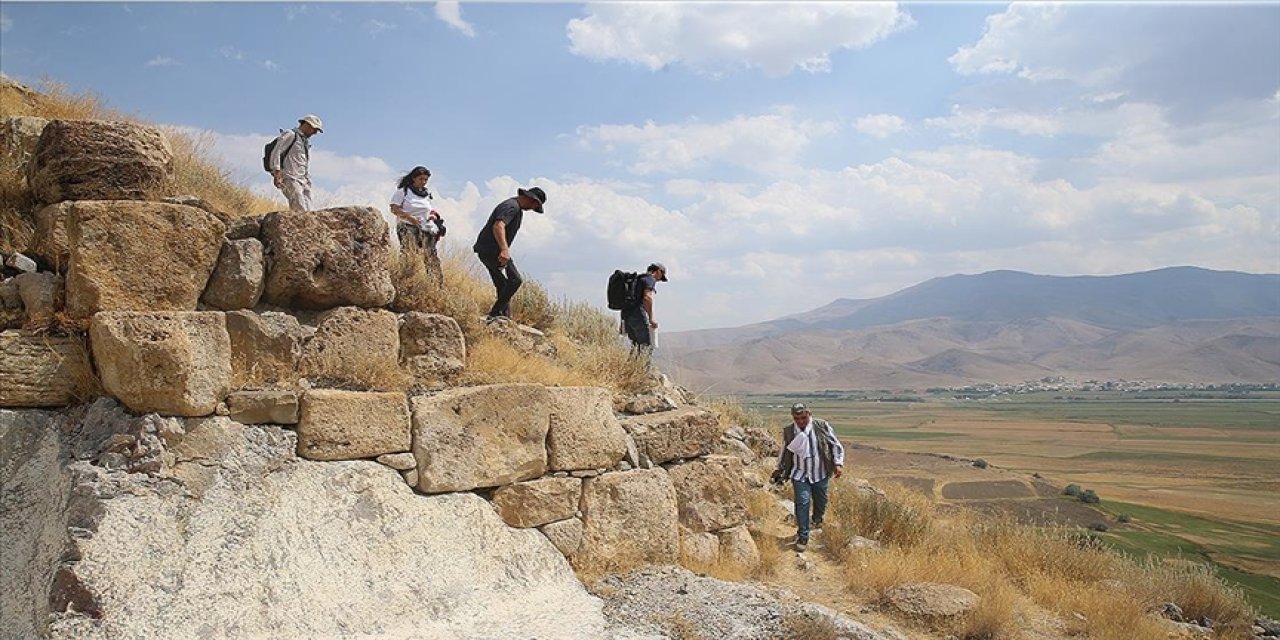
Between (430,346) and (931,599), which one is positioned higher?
(430,346)

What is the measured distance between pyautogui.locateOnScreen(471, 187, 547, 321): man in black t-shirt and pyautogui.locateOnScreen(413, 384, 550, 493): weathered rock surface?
5.34 feet

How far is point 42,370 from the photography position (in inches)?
174

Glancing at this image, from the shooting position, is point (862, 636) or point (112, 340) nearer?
point (112, 340)

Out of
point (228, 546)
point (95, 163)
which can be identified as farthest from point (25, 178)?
point (228, 546)

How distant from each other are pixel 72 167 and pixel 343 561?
10.5 ft

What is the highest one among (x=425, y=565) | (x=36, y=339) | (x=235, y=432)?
(x=36, y=339)

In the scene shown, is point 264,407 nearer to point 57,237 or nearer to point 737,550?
point 57,237

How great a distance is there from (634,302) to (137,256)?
526 centimetres

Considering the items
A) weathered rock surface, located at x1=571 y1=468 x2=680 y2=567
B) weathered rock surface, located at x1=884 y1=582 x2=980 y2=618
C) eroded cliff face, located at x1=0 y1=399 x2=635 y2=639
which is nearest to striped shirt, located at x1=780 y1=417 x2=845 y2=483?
weathered rock surface, located at x1=884 y1=582 x2=980 y2=618

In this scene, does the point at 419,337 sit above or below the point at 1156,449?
above

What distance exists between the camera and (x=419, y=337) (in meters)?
6.04

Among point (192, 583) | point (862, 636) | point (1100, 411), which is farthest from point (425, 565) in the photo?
point (1100, 411)

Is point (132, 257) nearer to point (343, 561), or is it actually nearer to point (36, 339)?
point (36, 339)

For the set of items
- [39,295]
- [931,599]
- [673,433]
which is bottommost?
[931,599]
